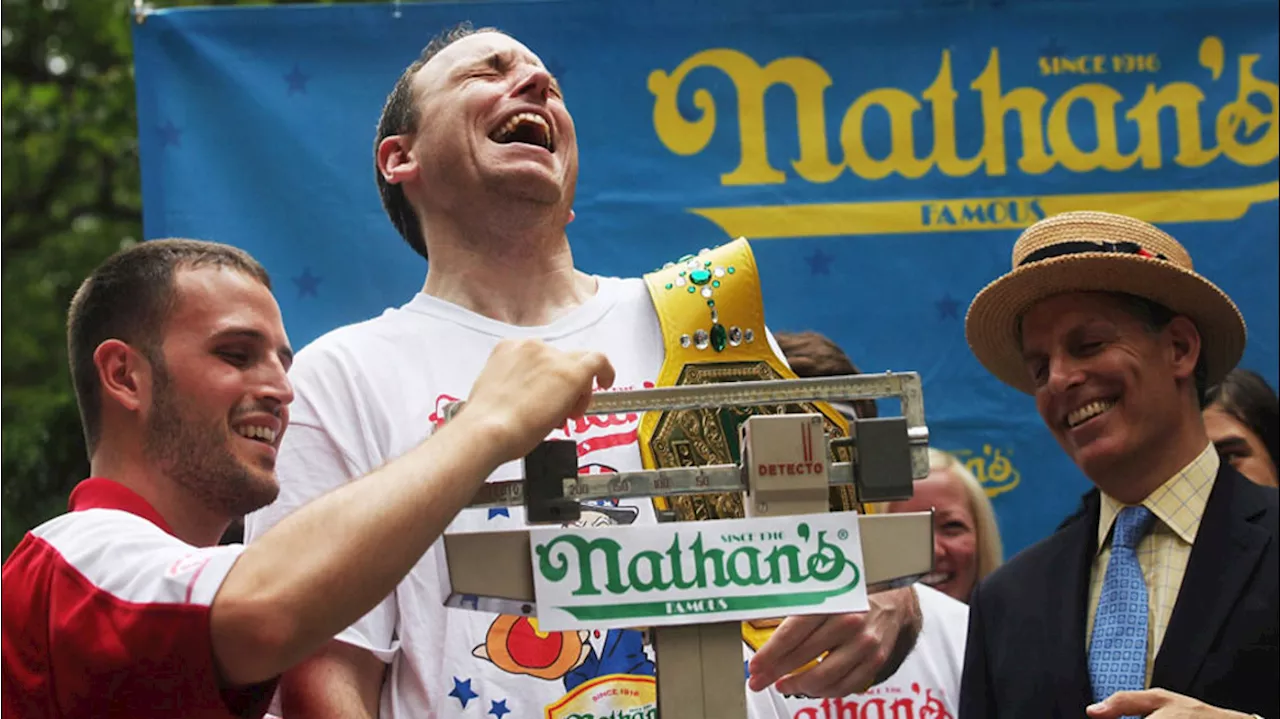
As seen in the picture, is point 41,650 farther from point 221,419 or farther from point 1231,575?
point 1231,575

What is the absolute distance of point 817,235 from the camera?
16.1 ft

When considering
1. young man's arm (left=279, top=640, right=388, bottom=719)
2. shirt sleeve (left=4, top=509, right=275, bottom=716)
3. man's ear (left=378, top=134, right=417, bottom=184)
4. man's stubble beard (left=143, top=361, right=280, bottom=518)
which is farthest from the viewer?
man's ear (left=378, top=134, right=417, bottom=184)

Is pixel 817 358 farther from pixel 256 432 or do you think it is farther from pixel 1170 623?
pixel 256 432

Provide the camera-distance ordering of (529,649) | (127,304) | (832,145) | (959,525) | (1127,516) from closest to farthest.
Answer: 1. (127,304)
2. (529,649)
3. (1127,516)
4. (959,525)
5. (832,145)

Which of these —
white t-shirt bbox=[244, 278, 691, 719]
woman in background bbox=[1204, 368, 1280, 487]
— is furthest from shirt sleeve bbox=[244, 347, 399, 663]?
woman in background bbox=[1204, 368, 1280, 487]

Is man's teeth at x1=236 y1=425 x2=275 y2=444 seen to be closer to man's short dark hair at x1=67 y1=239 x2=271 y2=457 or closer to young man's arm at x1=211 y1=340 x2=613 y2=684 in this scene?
man's short dark hair at x1=67 y1=239 x2=271 y2=457

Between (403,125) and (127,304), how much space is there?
3.06 ft

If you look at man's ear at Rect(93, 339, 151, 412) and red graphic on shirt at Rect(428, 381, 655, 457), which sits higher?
man's ear at Rect(93, 339, 151, 412)

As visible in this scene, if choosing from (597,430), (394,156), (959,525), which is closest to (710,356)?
(597,430)

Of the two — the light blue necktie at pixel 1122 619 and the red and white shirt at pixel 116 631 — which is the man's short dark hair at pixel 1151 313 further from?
the red and white shirt at pixel 116 631

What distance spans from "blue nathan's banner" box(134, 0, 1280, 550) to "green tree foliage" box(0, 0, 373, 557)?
759cm

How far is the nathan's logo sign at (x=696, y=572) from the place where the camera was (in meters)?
2.12

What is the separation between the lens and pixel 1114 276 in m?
3.58

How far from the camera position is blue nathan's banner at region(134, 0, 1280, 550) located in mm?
→ 4816
